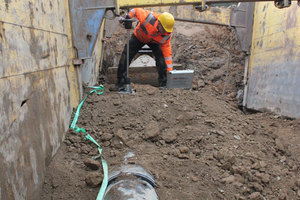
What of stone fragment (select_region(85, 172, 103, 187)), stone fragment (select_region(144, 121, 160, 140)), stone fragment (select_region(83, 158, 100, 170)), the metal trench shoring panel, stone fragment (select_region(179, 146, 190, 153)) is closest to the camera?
stone fragment (select_region(85, 172, 103, 187))

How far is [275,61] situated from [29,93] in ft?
12.2

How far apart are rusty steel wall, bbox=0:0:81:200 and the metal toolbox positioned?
2.07 m

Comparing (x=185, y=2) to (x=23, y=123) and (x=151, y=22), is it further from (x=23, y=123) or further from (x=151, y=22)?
(x=23, y=123)

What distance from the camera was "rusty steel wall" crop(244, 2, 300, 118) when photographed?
3.31 m

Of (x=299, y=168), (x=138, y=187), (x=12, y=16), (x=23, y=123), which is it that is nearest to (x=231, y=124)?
(x=299, y=168)

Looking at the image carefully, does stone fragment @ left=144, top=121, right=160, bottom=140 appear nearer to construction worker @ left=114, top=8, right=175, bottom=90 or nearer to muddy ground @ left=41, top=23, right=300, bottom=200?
muddy ground @ left=41, top=23, right=300, bottom=200

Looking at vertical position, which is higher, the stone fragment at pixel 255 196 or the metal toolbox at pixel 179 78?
the metal toolbox at pixel 179 78

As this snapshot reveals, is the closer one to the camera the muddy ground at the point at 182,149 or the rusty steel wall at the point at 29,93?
the rusty steel wall at the point at 29,93

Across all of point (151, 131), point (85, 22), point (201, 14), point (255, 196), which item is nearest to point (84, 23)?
point (85, 22)

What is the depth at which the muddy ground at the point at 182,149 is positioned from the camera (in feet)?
6.61

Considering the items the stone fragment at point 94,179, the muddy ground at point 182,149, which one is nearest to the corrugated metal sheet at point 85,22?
the muddy ground at point 182,149

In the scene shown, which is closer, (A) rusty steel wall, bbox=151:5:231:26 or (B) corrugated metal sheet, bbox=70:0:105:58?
(B) corrugated metal sheet, bbox=70:0:105:58

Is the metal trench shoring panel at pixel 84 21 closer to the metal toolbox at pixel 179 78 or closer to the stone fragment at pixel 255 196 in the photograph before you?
the metal toolbox at pixel 179 78

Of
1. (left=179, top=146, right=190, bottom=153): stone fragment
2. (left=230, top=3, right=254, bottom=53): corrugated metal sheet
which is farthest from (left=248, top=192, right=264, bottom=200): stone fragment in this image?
(left=230, top=3, right=254, bottom=53): corrugated metal sheet
